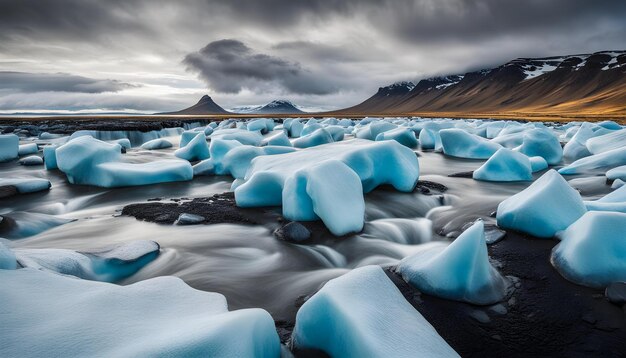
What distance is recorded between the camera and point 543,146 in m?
9.31

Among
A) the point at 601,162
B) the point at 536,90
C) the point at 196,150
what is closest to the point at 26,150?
the point at 196,150

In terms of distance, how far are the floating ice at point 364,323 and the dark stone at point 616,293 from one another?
59.7 inches

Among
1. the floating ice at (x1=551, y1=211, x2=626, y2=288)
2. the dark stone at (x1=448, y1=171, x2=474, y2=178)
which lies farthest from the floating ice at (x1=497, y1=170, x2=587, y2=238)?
the dark stone at (x1=448, y1=171, x2=474, y2=178)

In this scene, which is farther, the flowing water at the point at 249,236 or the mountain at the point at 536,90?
the mountain at the point at 536,90

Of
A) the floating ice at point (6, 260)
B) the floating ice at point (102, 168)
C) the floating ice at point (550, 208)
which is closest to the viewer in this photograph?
the floating ice at point (6, 260)

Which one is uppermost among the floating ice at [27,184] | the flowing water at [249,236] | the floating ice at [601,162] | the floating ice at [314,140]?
the floating ice at [314,140]

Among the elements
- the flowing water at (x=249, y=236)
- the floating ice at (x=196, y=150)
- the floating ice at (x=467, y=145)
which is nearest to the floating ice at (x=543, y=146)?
the floating ice at (x=467, y=145)

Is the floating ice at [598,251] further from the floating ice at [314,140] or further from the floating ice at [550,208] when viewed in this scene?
the floating ice at [314,140]

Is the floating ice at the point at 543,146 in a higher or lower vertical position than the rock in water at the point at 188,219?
higher

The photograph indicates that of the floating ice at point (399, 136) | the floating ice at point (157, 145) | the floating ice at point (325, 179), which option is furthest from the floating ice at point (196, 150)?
the floating ice at point (399, 136)

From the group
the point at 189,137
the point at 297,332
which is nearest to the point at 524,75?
the point at 189,137

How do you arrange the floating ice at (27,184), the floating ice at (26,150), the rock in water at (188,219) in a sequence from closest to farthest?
the rock in water at (188,219), the floating ice at (27,184), the floating ice at (26,150)

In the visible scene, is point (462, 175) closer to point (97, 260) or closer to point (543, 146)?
point (543, 146)

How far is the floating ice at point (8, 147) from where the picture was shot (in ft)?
34.5
